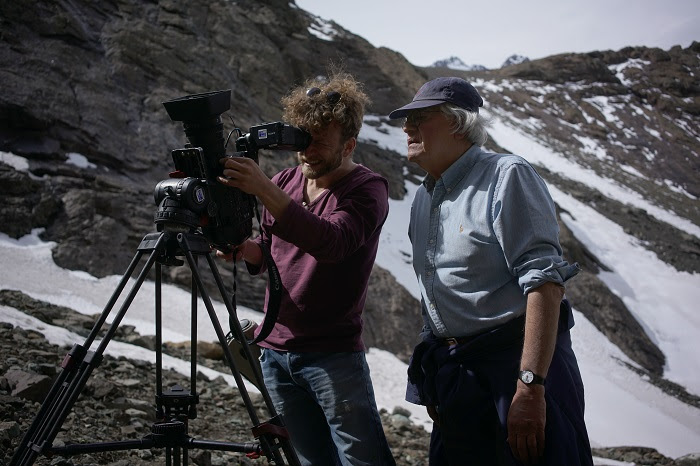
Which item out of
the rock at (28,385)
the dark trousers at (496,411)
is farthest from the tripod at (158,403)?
the rock at (28,385)

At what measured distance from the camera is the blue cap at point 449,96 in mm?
2510

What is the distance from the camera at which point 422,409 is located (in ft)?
34.9

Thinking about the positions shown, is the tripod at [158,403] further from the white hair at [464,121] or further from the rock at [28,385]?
the rock at [28,385]

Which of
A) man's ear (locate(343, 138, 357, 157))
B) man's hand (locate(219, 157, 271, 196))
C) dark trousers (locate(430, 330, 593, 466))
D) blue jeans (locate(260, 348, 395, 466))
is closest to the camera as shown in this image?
dark trousers (locate(430, 330, 593, 466))

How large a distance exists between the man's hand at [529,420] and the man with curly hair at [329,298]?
2.13 feet

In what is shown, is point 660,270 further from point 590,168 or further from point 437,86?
point 437,86

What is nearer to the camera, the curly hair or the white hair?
the white hair

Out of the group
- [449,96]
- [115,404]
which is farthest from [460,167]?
[115,404]

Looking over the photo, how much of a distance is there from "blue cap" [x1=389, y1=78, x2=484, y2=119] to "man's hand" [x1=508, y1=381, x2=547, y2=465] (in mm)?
1201

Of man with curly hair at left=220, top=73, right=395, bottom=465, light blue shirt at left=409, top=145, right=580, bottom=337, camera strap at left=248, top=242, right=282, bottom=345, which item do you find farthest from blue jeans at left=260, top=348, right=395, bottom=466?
light blue shirt at left=409, top=145, right=580, bottom=337

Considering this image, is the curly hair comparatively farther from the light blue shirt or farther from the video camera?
the light blue shirt

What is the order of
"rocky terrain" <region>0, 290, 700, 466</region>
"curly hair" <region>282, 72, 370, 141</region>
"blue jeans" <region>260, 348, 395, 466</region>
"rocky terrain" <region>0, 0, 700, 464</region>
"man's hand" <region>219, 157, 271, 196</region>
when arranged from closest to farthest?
"man's hand" <region>219, 157, 271, 196</region>, "blue jeans" <region>260, 348, 395, 466</region>, "curly hair" <region>282, 72, 370, 141</region>, "rocky terrain" <region>0, 290, 700, 466</region>, "rocky terrain" <region>0, 0, 700, 464</region>

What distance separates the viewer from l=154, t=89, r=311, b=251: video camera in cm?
220

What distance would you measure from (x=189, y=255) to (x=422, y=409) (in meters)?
9.29
